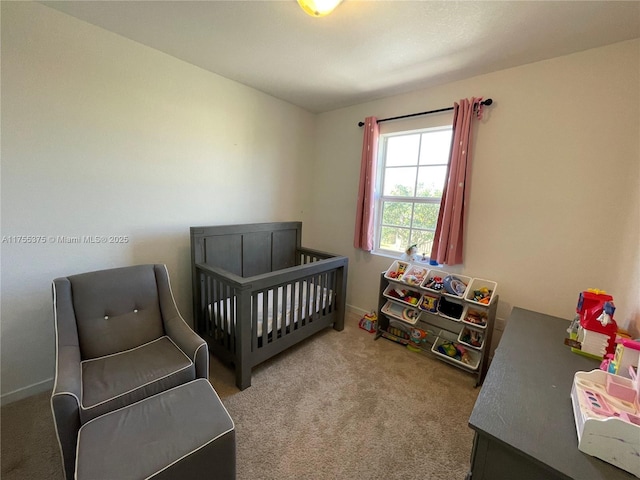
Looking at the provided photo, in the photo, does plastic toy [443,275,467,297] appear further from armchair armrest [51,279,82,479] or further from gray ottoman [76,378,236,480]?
armchair armrest [51,279,82,479]

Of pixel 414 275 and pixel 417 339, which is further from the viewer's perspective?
pixel 414 275

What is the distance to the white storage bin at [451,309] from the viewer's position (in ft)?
6.88

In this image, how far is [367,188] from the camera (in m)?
2.72

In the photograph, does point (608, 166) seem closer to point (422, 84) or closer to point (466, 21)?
point (466, 21)

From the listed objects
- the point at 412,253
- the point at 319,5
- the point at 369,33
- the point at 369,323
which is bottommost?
the point at 369,323

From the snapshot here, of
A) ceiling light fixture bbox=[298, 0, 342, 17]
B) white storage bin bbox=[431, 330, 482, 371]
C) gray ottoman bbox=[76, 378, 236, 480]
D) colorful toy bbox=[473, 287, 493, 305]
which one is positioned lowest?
white storage bin bbox=[431, 330, 482, 371]

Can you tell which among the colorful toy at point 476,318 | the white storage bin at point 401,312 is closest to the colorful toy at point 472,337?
the colorful toy at point 476,318

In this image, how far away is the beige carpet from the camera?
1.30 meters

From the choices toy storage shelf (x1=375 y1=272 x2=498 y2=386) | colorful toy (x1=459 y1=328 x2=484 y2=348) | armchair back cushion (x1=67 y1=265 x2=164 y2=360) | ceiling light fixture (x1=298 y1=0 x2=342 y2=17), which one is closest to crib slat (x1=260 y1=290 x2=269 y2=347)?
armchair back cushion (x1=67 y1=265 x2=164 y2=360)

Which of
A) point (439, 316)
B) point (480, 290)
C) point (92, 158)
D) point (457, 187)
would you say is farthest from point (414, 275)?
point (92, 158)

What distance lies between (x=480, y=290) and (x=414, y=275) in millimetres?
541

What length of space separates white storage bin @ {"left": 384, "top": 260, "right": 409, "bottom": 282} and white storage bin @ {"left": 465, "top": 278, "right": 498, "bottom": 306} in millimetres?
574

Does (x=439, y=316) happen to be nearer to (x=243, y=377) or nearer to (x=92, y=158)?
(x=243, y=377)

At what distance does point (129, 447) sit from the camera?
97cm
